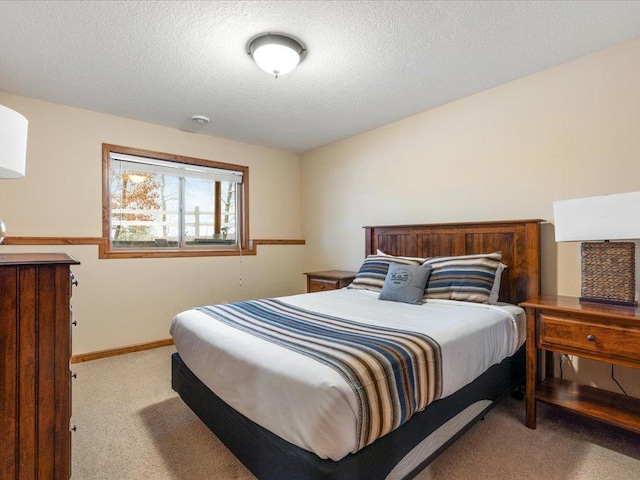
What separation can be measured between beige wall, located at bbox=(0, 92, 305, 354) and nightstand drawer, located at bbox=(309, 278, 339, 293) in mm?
839

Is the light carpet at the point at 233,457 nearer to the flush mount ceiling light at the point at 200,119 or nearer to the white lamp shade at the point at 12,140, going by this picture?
the white lamp shade at the point at 12,140

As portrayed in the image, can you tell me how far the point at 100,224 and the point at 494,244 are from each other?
3.60m

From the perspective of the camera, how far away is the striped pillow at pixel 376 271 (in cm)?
285

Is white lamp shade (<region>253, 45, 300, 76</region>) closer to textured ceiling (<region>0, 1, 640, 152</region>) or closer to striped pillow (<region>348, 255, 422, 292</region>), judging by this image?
textured ceiling (<region>0, 1, 640, 152</region>)

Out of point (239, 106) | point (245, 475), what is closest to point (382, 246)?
point (239, 106)

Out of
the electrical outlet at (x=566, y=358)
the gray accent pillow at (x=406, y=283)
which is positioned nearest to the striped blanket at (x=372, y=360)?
the gray accent pillow at (x=406, y=283)

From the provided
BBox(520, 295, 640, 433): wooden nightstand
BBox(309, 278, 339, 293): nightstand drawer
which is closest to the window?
BBox(309, 278, 339, 293): nightstand drawer

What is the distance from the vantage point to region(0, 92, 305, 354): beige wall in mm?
2877

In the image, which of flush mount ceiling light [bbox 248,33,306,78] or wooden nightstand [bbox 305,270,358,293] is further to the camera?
wooden nightstand [bbox 305,270,358,293]

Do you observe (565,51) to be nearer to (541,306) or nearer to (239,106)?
(541,306)

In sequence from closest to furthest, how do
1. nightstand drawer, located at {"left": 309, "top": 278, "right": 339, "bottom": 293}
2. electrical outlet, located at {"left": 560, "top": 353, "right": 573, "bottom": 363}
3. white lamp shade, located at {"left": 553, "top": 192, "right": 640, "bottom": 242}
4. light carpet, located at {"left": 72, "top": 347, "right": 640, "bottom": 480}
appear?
light carpet, located at {"left": 72, "top": 347, "right": 640, "bottom": 480}
white lamp shade, located at {"left": 553, "top": 192, "right": 640, "bottom": 242}
electrical outlet, located at {"left": 560, "top": 353, "right": 573, "bottom": 363}
nightstand drawer, located at {"left": 309, "top": 278, "right": 339, "bottom": 293}

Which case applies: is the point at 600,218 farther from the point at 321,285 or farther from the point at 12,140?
the point at 12,140

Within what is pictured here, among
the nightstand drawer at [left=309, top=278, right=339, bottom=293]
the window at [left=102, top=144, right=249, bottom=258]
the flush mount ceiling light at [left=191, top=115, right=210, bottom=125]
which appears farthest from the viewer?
the nightstand drawer at [left=309, top=278, right=339, bottom=293]

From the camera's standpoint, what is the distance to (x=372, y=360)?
4.28 feet
